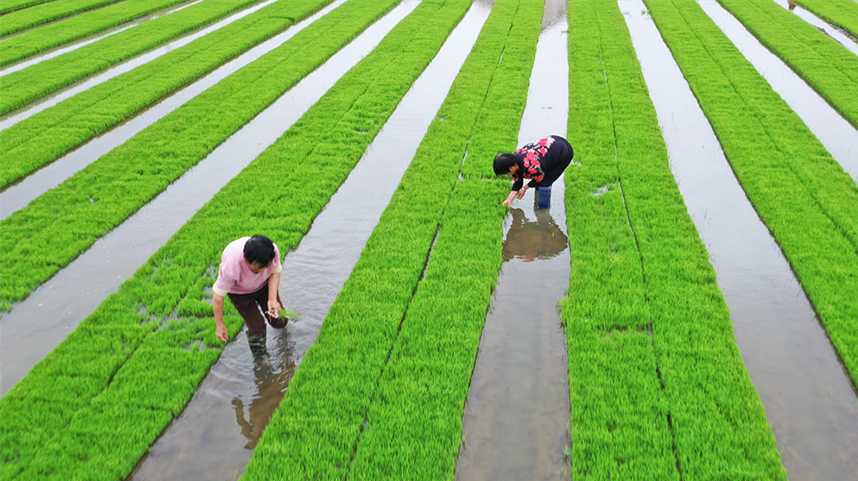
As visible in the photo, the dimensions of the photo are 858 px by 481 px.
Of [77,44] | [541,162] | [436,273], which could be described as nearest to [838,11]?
[541,162]

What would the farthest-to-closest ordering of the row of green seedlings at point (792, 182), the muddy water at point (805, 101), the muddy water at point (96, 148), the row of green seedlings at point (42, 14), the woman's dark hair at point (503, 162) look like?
1. the row of green seedlings at point (42, 14)
2. the muddy water at point (805, 101)
3. the muddy water at point (96, 148)
4. the woman's dark hair at point (503, 162)
5. the row of green seedlings at point (792, 182)

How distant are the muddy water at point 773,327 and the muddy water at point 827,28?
850 cm

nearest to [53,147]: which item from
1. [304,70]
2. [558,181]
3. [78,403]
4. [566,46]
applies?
A: [304,70]

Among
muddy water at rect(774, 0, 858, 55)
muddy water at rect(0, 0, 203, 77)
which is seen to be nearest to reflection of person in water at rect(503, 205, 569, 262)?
muddy water at rect(774, 0, 858, 55)

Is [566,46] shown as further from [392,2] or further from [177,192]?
[177,192]

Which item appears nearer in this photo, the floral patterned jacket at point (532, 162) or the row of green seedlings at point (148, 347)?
the row of green seedlings at point (148, 347)

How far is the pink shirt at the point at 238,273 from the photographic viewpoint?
478 centimetres

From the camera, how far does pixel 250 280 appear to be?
4.98 meters

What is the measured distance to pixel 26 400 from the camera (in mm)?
5156

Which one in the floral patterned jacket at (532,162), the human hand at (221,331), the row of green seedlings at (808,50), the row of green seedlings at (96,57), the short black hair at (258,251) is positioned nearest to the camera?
the short black hair at (258,251)

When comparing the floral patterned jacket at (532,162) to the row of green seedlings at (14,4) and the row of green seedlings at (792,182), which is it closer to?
the row of green seedlings at (792,182)

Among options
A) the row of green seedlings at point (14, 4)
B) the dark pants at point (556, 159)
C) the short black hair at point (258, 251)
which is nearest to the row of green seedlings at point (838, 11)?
the dark pants at point (556, 159)

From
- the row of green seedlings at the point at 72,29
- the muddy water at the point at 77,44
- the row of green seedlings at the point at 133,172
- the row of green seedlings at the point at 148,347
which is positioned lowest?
the row of green seedlings at the point at 148,347

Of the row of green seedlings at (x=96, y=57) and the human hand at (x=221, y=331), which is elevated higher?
the row of green seedlings at (x=96, y=57)
